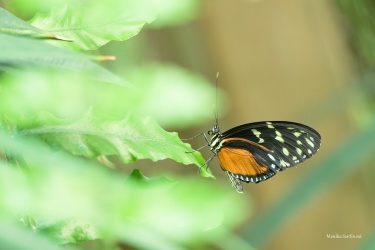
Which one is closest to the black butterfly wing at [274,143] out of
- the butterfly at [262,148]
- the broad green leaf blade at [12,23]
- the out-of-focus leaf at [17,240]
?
the butterfly at [262,148]

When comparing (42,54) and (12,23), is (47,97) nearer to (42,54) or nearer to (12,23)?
(12,23)

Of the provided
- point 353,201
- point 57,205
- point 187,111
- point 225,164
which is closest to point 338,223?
point 353,201

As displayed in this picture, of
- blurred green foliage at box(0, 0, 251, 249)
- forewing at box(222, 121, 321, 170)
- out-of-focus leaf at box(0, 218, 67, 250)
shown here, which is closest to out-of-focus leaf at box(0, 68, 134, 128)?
blurred green foliage at box(0, 0, 251, 249)

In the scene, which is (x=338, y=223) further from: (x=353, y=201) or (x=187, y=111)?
(x=187, y=111)

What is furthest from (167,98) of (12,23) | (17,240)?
(17,240)

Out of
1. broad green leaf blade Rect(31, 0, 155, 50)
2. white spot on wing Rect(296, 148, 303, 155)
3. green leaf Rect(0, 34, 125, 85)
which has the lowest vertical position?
green leaf Rect(0, 34, 125, 85)

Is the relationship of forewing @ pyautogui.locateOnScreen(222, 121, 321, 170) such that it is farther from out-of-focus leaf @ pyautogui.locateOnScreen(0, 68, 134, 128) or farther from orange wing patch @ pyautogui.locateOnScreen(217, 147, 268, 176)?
out-of-focus leaf @ pyautogui.locateOnScreen(0, 68, 134, 128)
